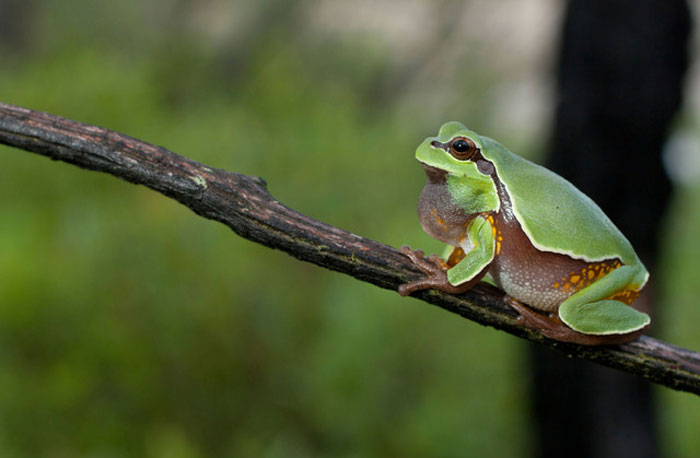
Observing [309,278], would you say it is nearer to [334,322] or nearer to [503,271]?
[334,322]

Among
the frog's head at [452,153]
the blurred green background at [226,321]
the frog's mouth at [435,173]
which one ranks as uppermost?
the frog's head at [452,153]

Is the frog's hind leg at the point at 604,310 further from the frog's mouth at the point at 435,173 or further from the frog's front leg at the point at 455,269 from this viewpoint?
the frog's mouth at the point at 435,173

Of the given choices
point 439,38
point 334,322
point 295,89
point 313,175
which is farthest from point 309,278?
point 439,38

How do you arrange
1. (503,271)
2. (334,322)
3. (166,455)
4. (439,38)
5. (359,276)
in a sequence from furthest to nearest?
(439,38) → (334,322) → (166,455) → (503,271) → (359,276)

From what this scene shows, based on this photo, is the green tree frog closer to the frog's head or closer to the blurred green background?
the frog's head

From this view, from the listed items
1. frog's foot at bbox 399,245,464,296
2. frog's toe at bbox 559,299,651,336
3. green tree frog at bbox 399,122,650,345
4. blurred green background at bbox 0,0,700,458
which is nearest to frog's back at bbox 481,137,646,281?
green tree frog at bbox 399,122,650,345

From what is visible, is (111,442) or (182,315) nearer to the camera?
(111,442)

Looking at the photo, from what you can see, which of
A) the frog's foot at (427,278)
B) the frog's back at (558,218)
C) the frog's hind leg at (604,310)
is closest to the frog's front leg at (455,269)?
the frog's foot at (427,278)
